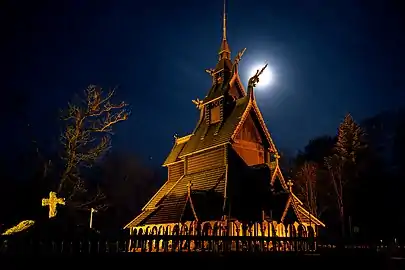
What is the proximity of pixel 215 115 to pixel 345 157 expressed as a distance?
2581cm

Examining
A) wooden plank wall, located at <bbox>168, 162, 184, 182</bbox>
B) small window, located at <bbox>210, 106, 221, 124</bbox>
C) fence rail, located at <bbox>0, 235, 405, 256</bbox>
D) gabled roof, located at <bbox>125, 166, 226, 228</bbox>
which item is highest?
small window, located at <bbox>210, 106, 221, 124</bbox>

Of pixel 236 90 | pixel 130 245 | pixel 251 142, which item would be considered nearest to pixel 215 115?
pixel 236 90

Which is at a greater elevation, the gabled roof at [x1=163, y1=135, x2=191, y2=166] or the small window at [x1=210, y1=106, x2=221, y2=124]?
the small window at [x1=210, y1=106, x2=221, y2=124]

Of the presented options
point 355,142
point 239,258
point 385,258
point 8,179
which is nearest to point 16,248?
point 239,258

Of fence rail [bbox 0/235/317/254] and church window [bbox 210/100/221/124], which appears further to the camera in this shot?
church window [bbox 210/100/221/124]

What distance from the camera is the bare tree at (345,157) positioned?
5072 centimetres

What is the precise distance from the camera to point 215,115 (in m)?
34.2

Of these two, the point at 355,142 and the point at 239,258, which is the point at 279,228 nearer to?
the point at 239,258

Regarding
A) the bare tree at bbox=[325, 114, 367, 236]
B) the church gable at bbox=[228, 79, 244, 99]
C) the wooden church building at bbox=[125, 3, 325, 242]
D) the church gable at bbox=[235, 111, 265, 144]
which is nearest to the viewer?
the wooden church building at bbox=[125, 3, 325, 242]

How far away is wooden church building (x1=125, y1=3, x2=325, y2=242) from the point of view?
26391 mm

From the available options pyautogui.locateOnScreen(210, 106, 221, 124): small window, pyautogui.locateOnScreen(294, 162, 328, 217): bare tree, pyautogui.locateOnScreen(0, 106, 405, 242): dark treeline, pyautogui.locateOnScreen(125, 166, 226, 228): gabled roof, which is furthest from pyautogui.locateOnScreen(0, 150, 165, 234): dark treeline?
pyautogui.locateOnScreen(294, 162, 328, 217): bare tree

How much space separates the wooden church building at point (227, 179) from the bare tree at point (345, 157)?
2071 centimetres

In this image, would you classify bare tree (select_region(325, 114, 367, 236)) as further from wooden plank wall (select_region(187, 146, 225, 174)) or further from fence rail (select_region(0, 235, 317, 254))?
fence rail (select_region(0, 235, 317, 254))

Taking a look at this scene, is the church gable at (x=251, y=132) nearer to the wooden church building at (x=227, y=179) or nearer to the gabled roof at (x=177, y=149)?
the wooden church building at (x=227, y=179)
